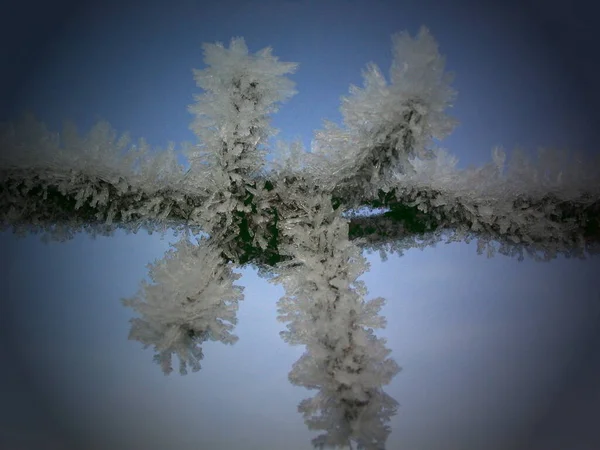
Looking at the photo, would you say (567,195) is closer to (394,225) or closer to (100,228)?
(394,225)

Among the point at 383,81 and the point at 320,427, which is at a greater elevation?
the point at 383,81

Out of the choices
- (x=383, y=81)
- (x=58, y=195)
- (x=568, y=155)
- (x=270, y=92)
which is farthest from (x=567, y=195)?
(x=58, y=195)

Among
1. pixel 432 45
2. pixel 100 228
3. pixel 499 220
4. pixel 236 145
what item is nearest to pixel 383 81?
pixel 432 45

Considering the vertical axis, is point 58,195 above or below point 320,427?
above

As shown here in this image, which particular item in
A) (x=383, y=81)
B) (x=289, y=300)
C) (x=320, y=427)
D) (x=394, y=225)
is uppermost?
(x=383, y=81)

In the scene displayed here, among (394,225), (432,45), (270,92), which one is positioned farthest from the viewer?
(394,225)

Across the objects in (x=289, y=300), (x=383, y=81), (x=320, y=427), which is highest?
(x=383, y=81)

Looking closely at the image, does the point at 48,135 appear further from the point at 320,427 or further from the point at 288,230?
the point at 320,427

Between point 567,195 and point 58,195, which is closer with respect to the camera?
point 58,195

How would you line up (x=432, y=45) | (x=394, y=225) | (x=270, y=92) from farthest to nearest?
(x=394, y=225) < (x=270, y=92) < (x=432, y=45)
